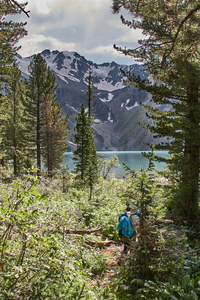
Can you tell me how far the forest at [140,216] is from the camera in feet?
10.6

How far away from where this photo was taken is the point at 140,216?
475 centimetres

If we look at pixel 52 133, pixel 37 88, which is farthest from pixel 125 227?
pixel 37 88

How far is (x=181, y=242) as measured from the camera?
21.1 feet

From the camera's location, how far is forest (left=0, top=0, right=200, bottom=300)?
3.22 m

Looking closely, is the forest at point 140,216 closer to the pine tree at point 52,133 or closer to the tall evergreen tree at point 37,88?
the pine tree at point 52,133

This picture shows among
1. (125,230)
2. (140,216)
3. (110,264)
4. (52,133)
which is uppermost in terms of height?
(52,133)

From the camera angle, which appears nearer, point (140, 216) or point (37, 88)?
point (140, 216)

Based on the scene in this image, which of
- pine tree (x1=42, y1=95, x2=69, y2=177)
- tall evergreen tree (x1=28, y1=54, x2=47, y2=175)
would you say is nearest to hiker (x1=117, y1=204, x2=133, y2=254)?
pine tree (x1=42, y1=95, x2=69, y2=177)

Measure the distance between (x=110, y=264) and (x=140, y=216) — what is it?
96.2 inches

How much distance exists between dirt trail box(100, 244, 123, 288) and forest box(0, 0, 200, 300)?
0.09ft

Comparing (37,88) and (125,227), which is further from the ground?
(37,88)

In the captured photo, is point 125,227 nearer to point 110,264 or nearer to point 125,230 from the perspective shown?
point 125,230

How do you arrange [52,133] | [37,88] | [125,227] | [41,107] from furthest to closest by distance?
[52,133] → [37,88] → [41,107] → [125,227]

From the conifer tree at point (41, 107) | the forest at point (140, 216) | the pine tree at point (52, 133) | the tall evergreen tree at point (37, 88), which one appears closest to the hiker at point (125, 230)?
the forest at point (140, 216)
